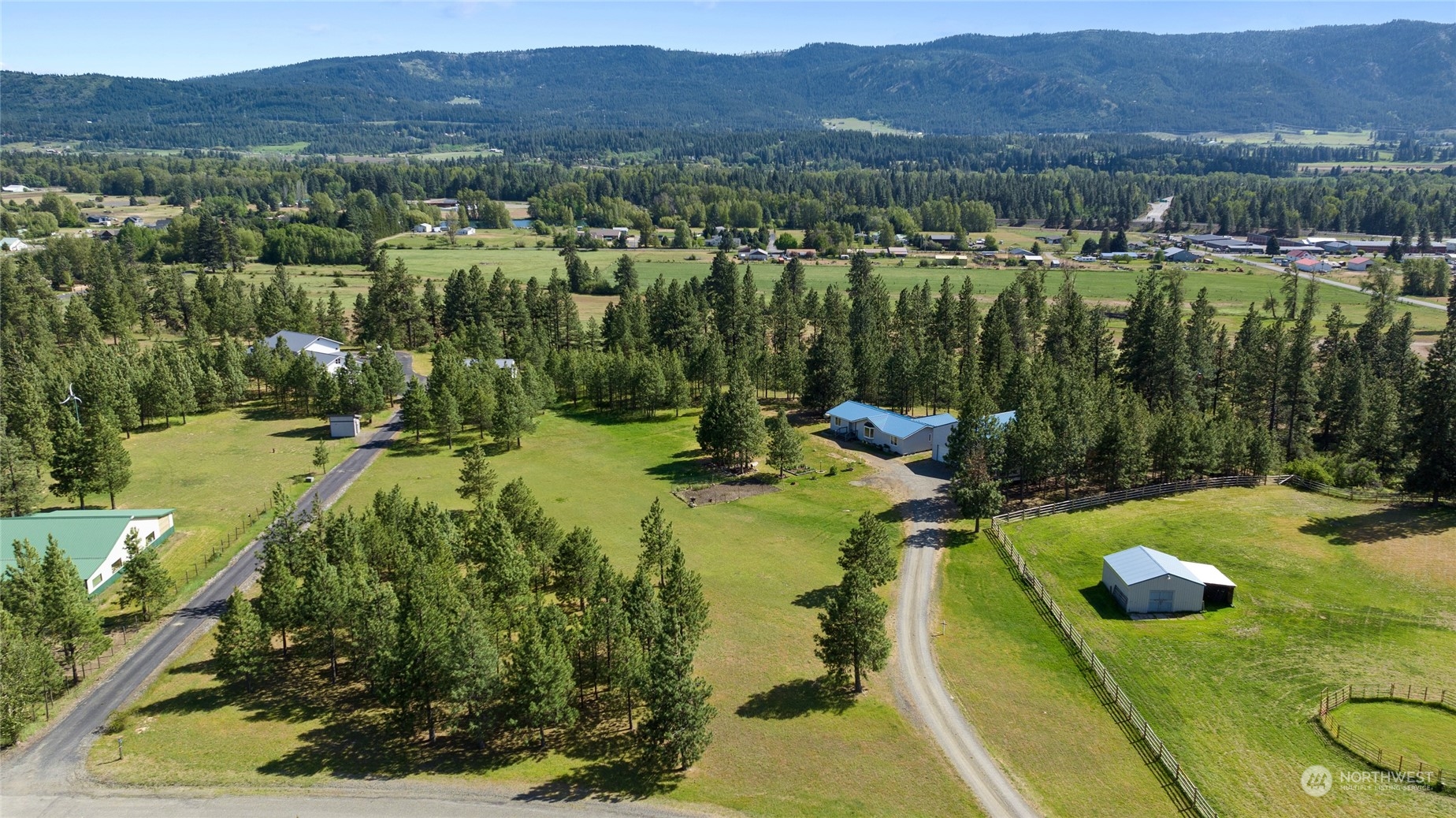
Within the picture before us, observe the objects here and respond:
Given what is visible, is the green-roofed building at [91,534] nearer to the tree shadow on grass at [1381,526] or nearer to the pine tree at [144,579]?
the pine tree at [144,579]

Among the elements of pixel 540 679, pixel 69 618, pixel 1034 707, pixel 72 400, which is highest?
pixel 72 400

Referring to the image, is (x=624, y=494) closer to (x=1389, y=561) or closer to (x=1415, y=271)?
(x=1389, y=561)

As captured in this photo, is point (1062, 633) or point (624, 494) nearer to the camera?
point (1062, 633)

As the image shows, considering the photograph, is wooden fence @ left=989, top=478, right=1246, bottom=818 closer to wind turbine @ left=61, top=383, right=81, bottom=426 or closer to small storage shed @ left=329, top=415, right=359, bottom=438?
small storage shed @ left=329, top=415, right=359, bottom=438

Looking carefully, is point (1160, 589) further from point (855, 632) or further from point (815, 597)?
point (855, 632)

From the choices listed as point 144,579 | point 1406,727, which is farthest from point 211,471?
point 1406,727

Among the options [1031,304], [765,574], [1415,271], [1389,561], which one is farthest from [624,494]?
[1415,271]
